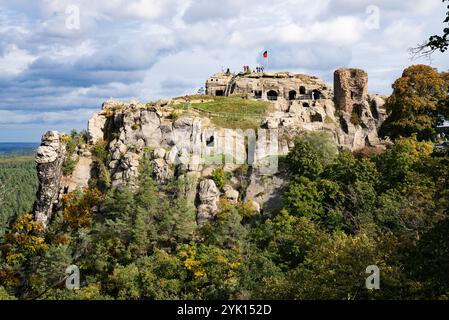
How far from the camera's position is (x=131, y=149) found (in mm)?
41312

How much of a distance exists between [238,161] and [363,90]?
1601 centimetres

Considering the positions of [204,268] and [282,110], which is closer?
[204,268]

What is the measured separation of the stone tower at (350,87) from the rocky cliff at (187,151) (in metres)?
3.19

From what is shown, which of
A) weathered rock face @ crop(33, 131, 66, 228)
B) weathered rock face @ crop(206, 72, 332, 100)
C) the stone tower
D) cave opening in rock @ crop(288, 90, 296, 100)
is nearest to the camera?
weathered rock face @ crop(33, 131, 66, 228)

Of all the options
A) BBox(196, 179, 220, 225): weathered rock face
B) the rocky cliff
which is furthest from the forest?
the rocky cliff

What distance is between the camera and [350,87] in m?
50.1

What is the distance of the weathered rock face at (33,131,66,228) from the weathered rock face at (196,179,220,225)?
11.3 metres

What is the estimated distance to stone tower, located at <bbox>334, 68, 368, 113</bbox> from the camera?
49688mm

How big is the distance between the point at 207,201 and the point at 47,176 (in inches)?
490

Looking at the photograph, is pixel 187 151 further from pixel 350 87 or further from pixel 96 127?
pixel 350 87

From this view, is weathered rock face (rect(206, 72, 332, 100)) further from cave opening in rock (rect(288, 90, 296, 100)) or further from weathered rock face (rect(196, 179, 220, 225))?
weathered rock face (rect(196, 179, 220, 225))

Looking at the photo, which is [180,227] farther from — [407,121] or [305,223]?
[407,121]

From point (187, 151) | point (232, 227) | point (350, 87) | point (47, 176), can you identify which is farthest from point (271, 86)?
point (47, 176)
